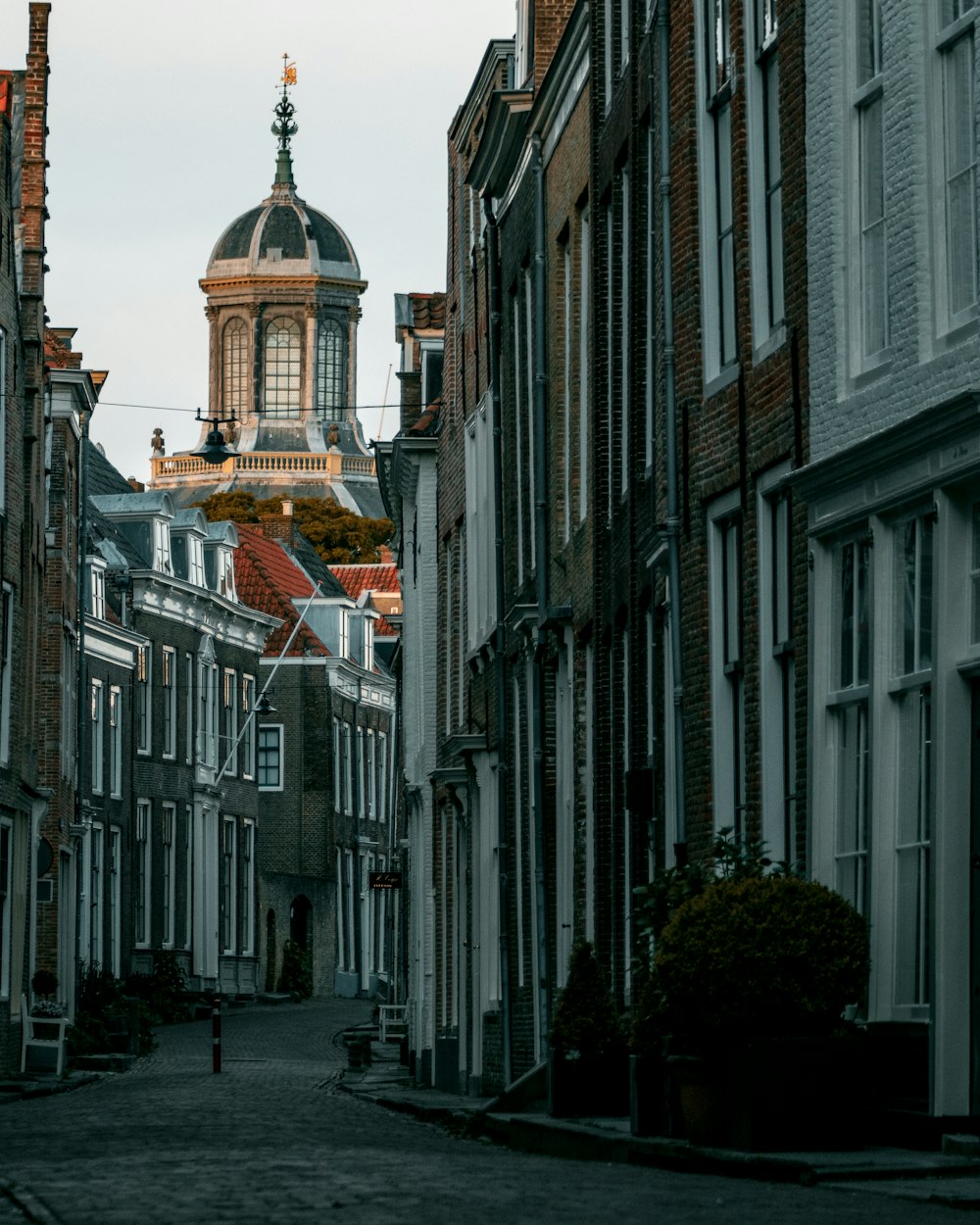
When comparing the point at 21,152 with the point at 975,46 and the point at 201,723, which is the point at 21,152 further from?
the point at 201,723

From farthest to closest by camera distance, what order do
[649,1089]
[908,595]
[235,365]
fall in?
1. [235,365]
2. [649,1089]
3. [908,595]

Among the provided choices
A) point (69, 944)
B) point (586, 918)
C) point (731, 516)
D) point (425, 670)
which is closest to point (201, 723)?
point (69, 944)

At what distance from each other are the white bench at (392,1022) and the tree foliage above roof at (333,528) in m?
66.1

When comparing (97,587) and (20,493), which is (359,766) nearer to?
(97,587)

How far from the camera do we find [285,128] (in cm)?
15462

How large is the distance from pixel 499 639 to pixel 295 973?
4109 cm

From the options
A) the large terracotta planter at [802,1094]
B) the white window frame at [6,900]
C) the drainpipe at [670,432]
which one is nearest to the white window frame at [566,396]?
the drainpipe at [670,432]

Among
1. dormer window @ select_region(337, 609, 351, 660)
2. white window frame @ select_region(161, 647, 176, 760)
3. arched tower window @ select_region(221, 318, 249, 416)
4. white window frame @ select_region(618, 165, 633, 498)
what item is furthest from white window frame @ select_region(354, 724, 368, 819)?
arched tower window @ select_region(221, 318, 249, 416)

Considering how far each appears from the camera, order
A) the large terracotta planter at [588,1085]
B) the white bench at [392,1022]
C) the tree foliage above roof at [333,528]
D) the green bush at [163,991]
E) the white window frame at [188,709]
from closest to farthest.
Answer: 1. the large terracotta planter at [588,1085]
2. the white bench at [392,1022]
3. the green bush at [163,991]
4. the white window frame at [188,709]
5. the tree foliage above roof at [333,528]

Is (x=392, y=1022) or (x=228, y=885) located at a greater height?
(x=228, y=885)

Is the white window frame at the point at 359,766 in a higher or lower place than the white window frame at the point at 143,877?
higher

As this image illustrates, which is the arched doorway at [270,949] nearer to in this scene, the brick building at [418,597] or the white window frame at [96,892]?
the white window frame at [96,892]

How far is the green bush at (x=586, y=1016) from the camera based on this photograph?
680 inches

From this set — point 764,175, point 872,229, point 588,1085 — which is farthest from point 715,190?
point 588,1085
